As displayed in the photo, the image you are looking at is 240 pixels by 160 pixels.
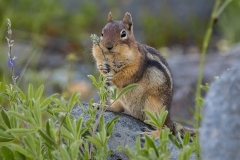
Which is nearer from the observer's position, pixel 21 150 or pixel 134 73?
pixel 21 150

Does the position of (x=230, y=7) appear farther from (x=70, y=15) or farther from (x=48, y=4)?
(x=48, y=4)

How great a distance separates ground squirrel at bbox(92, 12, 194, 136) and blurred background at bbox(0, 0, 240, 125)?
3387 mm

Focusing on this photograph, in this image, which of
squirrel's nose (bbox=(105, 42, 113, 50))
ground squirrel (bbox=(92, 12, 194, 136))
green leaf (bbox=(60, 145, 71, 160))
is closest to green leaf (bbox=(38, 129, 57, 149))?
green leaf (bbox=(60, 145, 71, 160))

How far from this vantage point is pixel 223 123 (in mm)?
2148

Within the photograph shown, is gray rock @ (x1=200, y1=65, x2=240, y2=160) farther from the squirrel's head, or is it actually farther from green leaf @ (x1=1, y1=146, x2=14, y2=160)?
the squirrel's head

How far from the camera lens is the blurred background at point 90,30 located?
866 cm

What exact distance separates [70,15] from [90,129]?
8.02 m

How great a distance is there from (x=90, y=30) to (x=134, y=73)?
7147mm

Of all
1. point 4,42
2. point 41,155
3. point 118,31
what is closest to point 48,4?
point 118,31

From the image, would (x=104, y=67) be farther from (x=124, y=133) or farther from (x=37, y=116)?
(x=37, y=116)

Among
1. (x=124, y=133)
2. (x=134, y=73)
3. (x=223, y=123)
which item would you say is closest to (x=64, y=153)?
(x=223, y=123)

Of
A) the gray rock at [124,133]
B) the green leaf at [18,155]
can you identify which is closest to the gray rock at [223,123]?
the gray rock at [124,133]

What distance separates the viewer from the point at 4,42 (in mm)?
10000

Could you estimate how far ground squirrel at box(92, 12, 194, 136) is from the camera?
4027 mm
